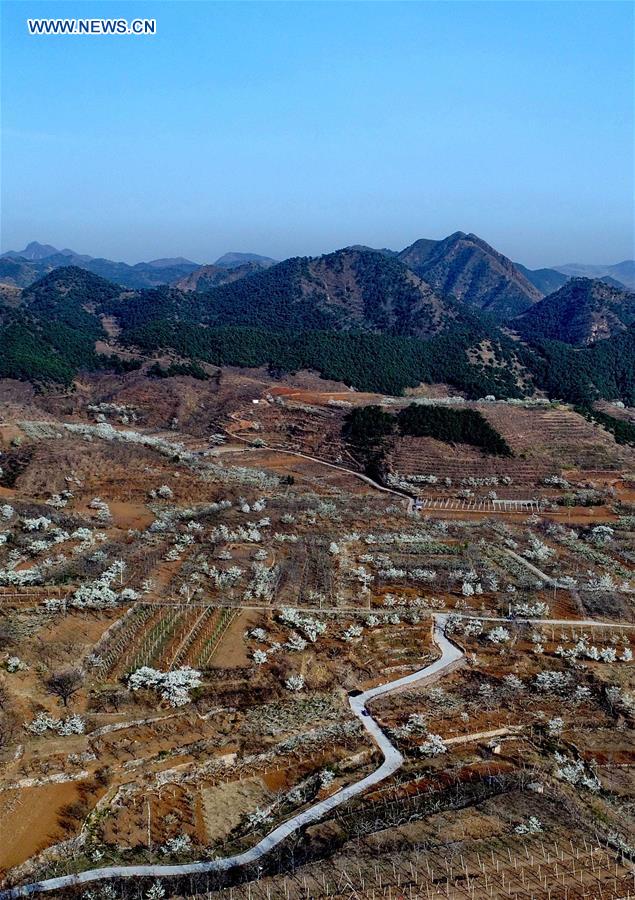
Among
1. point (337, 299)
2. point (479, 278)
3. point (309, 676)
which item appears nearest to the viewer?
point (309, 676)

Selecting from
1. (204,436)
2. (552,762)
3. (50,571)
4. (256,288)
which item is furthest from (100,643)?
(256,288)

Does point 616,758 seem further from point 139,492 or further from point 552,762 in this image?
point 139,492

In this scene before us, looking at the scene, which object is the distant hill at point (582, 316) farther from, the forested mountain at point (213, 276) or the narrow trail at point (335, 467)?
the forested mountain at point (213, 276)

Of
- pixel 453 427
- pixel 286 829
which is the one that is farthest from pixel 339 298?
pixel 286 829

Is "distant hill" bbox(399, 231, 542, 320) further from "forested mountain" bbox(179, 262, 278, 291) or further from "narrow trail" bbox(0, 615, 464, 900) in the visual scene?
"narrow trail" bbox(0, 615, 464, 900)

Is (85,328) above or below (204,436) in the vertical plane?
above

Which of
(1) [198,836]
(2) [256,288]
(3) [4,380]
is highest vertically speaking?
(2) [256,288]

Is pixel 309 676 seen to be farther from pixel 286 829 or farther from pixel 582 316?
pixel 582 316
